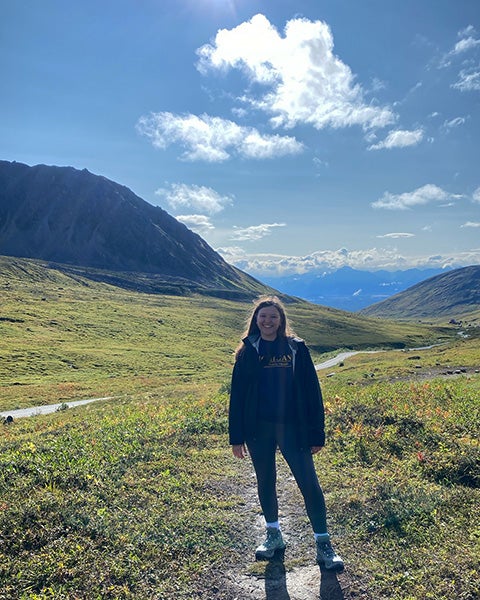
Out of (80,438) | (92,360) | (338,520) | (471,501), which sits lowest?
(92,360)

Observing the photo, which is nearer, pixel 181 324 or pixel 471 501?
pixel 471 501

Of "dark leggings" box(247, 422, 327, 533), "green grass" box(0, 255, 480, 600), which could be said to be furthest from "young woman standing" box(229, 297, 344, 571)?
"green grass" box(0, 255, 480, 600)

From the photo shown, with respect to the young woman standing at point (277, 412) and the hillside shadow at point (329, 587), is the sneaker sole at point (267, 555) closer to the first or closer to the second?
the young woman standing at point (277, 412)

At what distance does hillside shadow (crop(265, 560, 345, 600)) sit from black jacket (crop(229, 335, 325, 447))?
193 cm

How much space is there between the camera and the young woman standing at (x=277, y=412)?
6.72 metres

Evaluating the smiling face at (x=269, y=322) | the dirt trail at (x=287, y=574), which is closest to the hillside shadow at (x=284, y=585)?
the dirt trail at (x=287, y=574)

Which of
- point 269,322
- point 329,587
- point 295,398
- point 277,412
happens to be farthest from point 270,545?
point 269,322

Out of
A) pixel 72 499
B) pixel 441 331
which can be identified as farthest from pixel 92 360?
pixel 441 331

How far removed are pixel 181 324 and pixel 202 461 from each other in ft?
352

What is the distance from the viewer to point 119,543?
6871 mm

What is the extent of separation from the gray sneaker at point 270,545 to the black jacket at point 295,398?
1.71 metres

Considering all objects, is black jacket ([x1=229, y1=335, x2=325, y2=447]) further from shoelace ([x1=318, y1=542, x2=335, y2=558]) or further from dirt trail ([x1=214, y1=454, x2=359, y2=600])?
dirt trail ([x1=214, y1=454, x2=359, y2=600])

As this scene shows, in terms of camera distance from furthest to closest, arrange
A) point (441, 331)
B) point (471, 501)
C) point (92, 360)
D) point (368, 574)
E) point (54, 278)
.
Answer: point (441, 331), point (54, 278), point (92, 360), point (471, 501), point (368, 574)

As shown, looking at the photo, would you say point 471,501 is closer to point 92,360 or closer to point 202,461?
point 202,461
